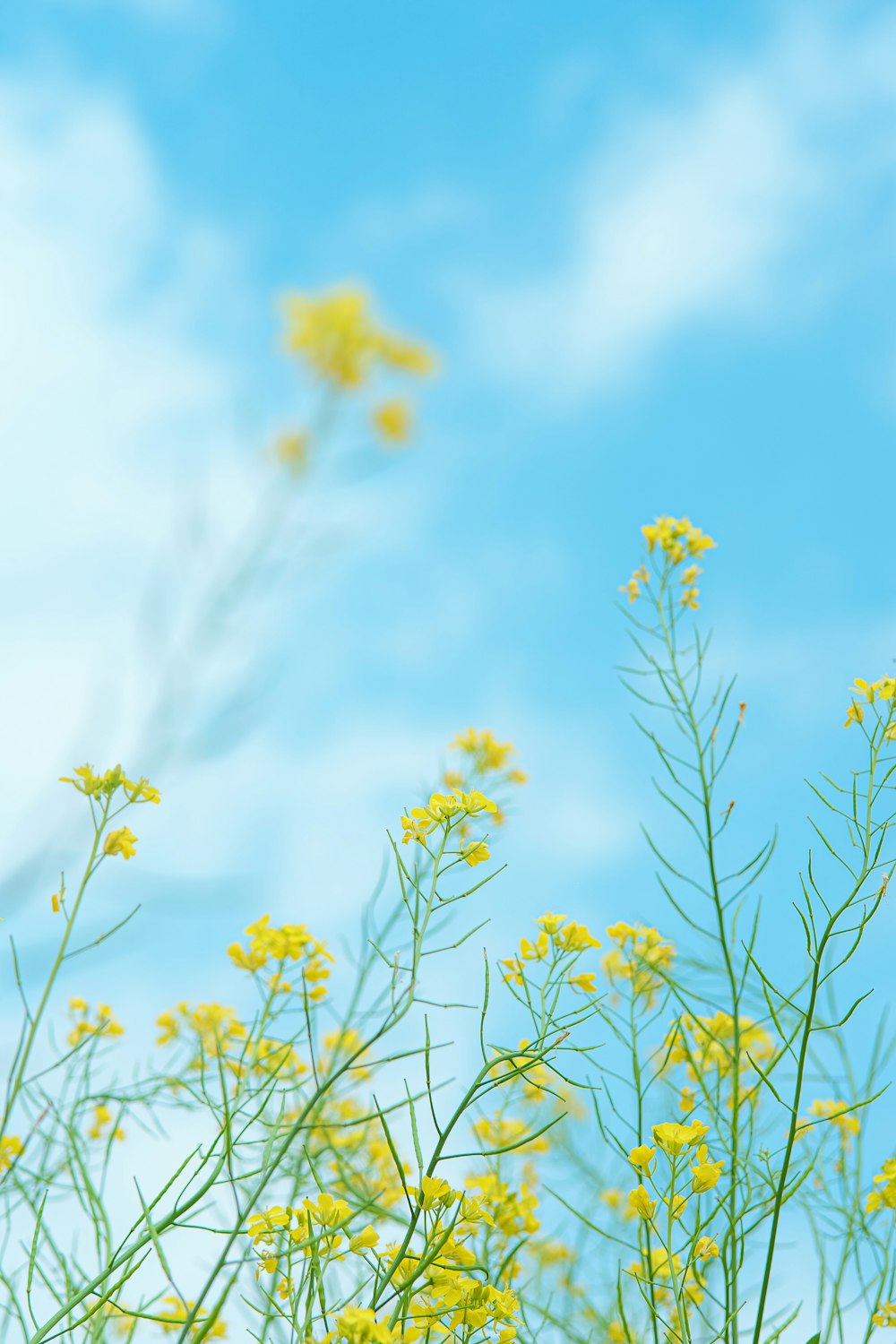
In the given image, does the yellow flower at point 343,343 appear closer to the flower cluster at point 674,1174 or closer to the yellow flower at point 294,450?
the yellow flower at point 294,450

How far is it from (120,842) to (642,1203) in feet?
3.04

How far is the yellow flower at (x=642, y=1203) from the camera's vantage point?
5.10 ft

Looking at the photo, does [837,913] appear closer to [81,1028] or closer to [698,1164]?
[698,1164]

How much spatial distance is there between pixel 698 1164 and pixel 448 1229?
1.36ft

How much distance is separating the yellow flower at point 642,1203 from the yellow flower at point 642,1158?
0.09 feet

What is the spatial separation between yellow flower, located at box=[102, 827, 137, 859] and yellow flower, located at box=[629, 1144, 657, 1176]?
2.85 feet

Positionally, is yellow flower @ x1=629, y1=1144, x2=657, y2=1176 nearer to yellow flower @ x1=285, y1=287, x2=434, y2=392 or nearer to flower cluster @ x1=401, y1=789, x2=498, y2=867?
flower cluster @ x1=401, y1=789, x2=498, y2=867

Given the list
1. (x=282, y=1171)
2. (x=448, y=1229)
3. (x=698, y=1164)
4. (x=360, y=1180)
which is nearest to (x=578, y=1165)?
(x=360, y=1180)

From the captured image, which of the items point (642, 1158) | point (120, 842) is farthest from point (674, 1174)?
point (120, 842)

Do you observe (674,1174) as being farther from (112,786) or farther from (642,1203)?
(112,786)

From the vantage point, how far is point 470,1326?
1510mm

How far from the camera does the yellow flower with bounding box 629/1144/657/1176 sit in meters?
1.53

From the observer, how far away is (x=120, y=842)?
1854mm

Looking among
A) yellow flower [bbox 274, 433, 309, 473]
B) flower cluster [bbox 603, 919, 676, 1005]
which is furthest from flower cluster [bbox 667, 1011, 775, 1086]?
yellow flower [bbox 274, 433, 309, 473]
